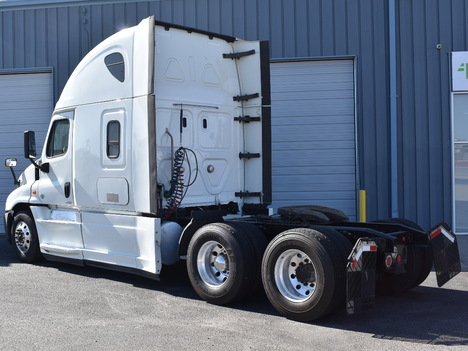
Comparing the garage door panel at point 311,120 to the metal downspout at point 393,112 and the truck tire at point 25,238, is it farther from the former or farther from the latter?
the truck tire at point 25,238

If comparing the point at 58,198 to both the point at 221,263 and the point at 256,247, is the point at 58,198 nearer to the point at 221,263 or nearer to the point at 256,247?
the point at 221,263

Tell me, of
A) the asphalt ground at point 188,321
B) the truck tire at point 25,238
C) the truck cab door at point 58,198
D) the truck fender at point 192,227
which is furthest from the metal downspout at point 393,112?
the truck tire at point 25,238

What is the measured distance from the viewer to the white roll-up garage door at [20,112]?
13711 millimetres

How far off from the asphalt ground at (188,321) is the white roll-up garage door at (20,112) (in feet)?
21.7

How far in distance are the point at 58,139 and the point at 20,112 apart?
576cm

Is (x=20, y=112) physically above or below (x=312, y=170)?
above

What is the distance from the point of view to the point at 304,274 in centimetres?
597

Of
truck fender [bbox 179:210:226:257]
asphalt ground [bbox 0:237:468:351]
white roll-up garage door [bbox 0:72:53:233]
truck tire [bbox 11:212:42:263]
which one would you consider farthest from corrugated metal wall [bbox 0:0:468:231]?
truck tire [bbox 11:212:42:263]

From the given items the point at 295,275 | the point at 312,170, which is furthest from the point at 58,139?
the point at 312,170

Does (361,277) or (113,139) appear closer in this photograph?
(361,277)

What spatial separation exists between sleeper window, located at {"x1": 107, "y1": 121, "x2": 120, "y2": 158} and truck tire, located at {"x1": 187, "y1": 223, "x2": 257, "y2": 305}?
1.74m

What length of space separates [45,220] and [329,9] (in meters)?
7.34

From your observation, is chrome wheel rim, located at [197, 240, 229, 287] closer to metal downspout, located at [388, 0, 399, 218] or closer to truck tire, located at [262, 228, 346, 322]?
truck tire, located at [262, 228, 346, 322]

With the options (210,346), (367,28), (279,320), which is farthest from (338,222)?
(367,28)
